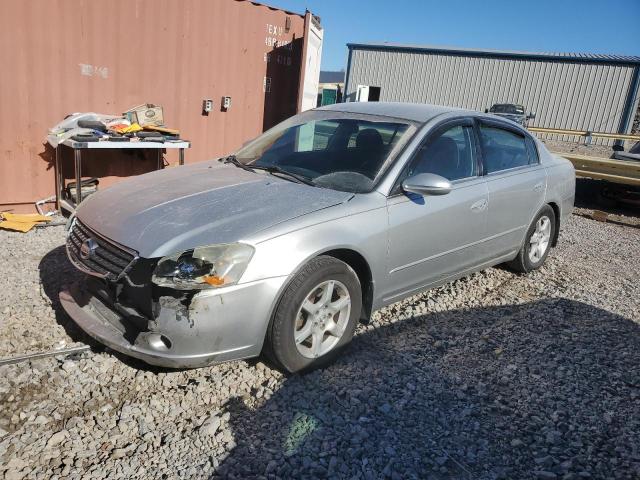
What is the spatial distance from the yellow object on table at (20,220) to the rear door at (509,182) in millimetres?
4538

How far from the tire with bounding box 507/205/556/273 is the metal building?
22728 mm

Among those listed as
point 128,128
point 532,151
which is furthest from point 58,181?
point 532,151

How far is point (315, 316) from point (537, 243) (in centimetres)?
308

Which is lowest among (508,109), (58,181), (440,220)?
(58,181)

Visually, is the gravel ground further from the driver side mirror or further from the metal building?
the metal building

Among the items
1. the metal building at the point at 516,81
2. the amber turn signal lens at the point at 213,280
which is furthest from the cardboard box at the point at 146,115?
the metal building at the point at 516,81

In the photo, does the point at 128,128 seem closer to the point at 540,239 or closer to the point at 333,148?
the point at 333,148

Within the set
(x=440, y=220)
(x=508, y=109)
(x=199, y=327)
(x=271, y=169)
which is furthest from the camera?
(x=508, y=109)

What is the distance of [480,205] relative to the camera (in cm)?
404

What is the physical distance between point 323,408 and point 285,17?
23.0ft

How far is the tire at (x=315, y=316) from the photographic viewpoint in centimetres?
284

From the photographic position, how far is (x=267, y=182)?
3.51 metres

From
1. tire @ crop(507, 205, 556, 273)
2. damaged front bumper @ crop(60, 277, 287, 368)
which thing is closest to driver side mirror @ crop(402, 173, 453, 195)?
damaged front bumper @ crop(60, 277, 287, 368)

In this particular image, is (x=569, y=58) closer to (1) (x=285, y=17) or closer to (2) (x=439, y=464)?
(1) (x=285, y=17)
